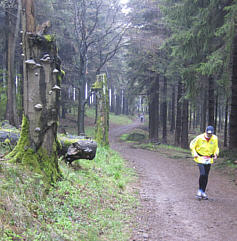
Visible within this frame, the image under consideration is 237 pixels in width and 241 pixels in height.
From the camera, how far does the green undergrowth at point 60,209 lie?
3304mm

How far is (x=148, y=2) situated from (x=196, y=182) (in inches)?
579

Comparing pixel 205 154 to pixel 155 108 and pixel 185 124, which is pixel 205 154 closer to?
pixel 185 124

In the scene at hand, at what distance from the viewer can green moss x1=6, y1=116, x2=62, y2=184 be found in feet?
16.0

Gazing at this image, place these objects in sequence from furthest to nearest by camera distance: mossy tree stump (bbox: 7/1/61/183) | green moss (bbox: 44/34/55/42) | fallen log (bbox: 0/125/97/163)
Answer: fallen log (bbox: 0/125/97/163) → green moss (bbox: 44/34/55/42) → mossy tree stump (bbox: 7/1/61/183)

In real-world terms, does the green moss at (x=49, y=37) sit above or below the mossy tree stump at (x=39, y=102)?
above

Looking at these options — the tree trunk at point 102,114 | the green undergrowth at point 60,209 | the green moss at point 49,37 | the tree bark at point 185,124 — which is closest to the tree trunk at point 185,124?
the tree bark at point 185,124

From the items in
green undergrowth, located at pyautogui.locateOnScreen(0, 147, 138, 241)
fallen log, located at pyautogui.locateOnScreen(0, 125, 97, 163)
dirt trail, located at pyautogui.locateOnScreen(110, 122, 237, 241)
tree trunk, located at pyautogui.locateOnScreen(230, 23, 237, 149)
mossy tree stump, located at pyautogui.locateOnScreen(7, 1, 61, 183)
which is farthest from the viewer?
tree trunk, located at pyautogui.locateOnScreen(230, 23, 237, 149)

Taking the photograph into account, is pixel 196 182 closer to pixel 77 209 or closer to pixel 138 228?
pixel 138 228

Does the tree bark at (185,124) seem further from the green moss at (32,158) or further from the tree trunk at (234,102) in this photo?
the green moss at (32,158)

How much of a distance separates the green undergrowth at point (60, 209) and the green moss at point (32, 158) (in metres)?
0.23

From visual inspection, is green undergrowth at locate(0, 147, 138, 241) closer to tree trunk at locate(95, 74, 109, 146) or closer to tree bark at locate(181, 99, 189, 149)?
tree trunk at locate(95, 74, 109, 146)

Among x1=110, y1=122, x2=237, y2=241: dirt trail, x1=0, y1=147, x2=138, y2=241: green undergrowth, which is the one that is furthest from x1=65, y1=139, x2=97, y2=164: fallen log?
x1=110, y1=122, x2=237, y2=241: dirt trail

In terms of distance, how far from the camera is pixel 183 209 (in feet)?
19.9

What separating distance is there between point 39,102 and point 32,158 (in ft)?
3.77
